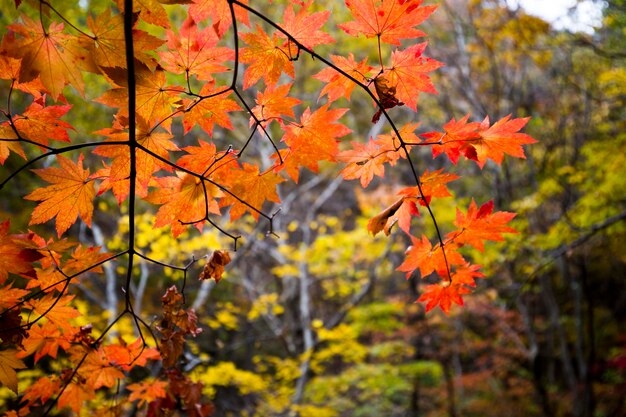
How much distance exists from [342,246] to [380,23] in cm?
521

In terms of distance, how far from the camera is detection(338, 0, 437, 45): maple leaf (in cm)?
98

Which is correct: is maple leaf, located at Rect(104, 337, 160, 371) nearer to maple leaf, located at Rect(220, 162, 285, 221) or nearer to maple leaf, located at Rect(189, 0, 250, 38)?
maple leaf, located at Rect(220, 162, 285, 221)

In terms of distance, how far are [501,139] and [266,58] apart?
2.03 feet

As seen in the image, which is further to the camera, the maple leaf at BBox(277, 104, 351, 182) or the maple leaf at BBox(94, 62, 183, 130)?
the maple leaf at BBox(277, 104, 351, 182)

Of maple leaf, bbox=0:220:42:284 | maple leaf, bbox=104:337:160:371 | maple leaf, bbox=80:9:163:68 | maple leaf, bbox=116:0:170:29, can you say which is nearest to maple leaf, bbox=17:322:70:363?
maple leaf, bbox=104:337:160:371

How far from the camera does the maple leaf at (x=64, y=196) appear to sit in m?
1.03

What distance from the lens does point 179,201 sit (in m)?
1.12

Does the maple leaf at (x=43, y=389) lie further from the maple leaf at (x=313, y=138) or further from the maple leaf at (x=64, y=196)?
the maple leaf at (x=313, y=138)

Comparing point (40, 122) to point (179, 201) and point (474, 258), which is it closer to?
point (179, 201)

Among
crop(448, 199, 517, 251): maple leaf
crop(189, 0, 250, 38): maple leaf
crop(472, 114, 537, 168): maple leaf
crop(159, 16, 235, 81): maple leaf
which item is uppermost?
crop(189, 0, 250, 38): maple leaf

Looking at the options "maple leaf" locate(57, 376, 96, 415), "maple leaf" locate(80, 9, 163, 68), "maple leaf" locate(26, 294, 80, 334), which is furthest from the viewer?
"maple leaf" locate(57, 376, 96, 415)

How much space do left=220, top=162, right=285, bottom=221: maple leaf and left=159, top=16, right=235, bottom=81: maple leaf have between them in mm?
268

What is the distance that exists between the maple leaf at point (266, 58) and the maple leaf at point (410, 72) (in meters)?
0.27

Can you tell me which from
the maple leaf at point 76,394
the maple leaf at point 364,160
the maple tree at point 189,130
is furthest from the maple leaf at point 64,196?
the maple leaf at point 364,160
